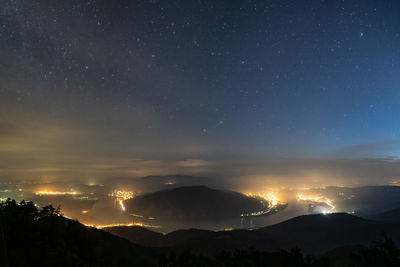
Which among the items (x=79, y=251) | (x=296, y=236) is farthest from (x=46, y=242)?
(x=296, y=236)

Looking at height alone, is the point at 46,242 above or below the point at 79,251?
above

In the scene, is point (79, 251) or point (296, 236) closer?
point (79, 251)

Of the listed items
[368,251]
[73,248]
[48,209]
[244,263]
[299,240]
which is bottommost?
[299,240]

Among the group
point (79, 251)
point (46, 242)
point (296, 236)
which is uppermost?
point (46, 242)

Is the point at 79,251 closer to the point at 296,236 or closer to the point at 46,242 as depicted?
the point at 46,242

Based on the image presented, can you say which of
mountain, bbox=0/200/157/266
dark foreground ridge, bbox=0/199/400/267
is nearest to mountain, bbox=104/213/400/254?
dark foreground ridge, bbox=0/199/400/267

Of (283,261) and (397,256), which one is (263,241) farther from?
(283,261)

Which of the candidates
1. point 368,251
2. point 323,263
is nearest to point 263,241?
point 368,251

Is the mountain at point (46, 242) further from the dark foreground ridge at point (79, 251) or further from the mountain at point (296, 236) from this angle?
the mountain at point (296, 236)
